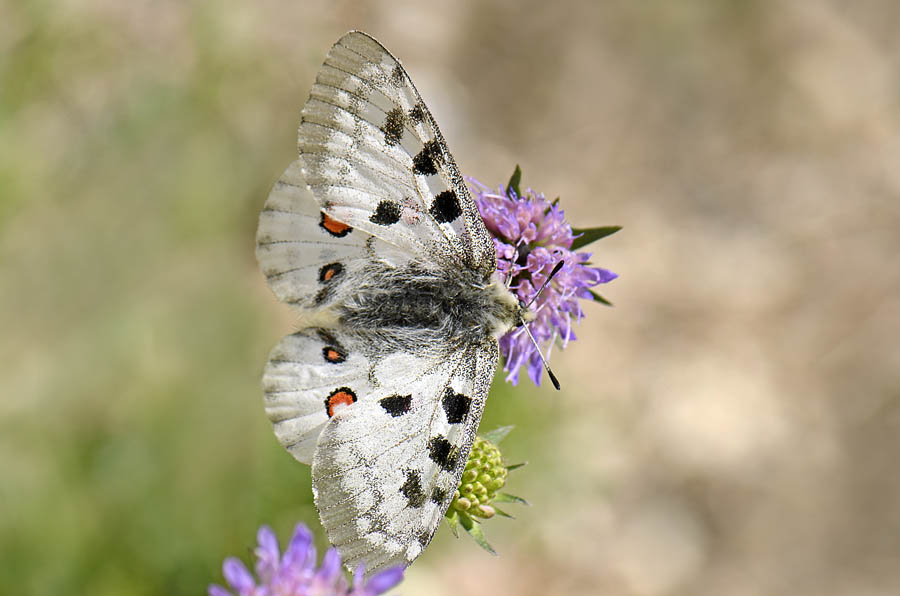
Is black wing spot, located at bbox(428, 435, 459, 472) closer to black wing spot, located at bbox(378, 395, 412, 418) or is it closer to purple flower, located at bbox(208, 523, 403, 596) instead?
black wing spot, located at bbox(378, 395, 412, 418)

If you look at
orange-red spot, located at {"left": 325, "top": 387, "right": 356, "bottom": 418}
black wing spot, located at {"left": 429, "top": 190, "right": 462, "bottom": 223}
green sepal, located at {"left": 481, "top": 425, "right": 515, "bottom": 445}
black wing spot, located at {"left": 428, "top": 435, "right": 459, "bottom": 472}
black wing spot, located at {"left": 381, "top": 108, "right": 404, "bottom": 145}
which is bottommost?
black wing spot, located at {"left": 428, "top": 435, "right": 459, "bottom": 472}

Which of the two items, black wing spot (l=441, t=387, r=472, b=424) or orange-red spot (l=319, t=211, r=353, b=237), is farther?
orange-red spot (l=319, t=211, r=353, b=237)

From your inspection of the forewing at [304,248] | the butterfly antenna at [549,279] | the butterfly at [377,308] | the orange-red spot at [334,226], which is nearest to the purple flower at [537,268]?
the butterfly antenna at [549,279]

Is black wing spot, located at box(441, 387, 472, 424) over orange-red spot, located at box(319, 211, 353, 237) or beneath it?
beneath

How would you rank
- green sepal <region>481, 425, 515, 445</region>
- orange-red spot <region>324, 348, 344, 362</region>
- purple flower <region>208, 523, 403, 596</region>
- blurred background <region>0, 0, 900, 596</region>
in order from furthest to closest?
1. blurred background <region>0, 0, 900, 596</region>
2. green sepal <region>481, 425, 515, 445</region>
3. orange-red spot <region>324, 348, 344, 362</region>
4. purple flower <region>208, 523, 403, 596</region>

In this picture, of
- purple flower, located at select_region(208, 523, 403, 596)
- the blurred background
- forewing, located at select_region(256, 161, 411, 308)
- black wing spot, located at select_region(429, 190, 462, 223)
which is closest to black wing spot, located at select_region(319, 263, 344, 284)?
forewing, located at select_region(256, 161, 411, 308)

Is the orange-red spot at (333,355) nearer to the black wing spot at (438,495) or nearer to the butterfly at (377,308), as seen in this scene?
the butterfly at (377,308)

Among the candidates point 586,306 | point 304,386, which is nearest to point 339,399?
point 304,386
